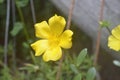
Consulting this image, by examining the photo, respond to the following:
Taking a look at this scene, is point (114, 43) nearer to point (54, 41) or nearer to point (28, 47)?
point (54, 41)

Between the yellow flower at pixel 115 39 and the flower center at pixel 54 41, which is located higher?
the yellow flower at pixel 115 39

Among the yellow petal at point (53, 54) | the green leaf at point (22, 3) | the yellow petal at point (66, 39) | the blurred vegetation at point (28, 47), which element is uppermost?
the yellow petal at point (66, 39)

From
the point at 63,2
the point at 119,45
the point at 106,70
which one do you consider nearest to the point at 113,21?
the point at 63,2

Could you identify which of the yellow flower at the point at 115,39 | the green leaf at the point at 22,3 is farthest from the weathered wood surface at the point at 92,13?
the yellow flower at the point at 115,39

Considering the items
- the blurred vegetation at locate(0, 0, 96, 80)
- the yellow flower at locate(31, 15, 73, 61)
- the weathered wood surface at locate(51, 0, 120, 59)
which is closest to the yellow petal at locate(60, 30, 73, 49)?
the yellow flower at locate(31, 15, 73, 61)

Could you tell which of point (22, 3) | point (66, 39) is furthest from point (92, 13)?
point (66, 39)

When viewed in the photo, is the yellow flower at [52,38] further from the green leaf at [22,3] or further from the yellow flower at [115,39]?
the green leaf at [22,3]

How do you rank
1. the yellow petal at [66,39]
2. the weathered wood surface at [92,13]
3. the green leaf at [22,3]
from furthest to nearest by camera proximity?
the green leaf at [22,3]
the weathered wood surface at [92,13]
the yellow petal at [66,39]
